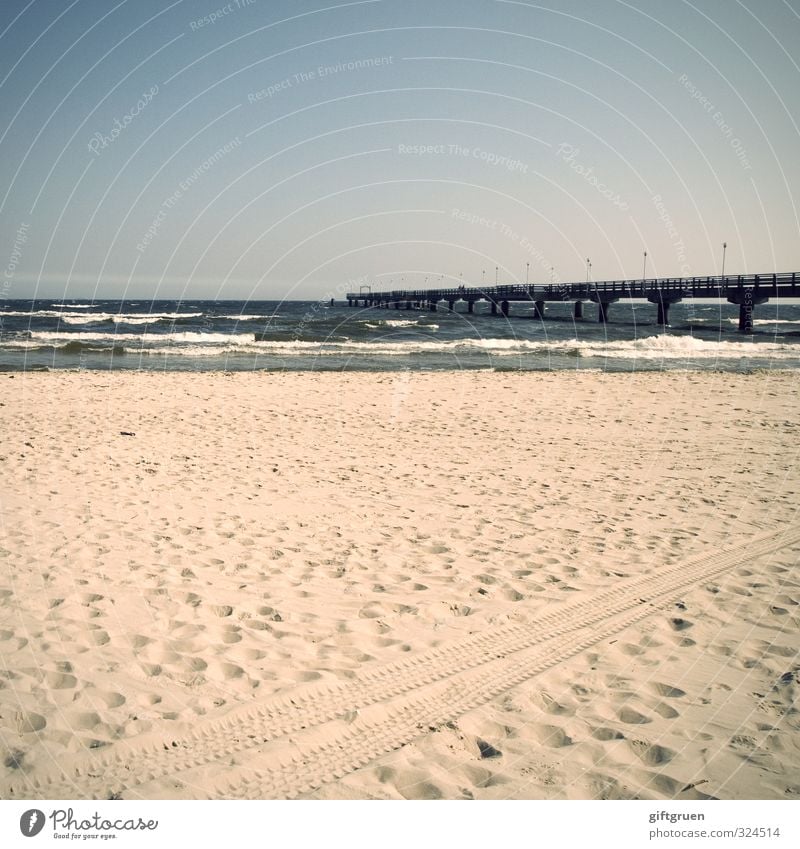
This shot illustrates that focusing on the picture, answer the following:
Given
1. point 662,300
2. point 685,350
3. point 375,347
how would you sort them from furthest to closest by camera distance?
point 662,300 < point 685,350 < point 375,347

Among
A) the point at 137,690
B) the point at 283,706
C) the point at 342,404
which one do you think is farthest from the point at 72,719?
the point at 342,404

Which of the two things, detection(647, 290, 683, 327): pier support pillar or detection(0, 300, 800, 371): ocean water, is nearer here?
detection(0, 300, 800, 371): ocean water

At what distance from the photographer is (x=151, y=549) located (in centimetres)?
585

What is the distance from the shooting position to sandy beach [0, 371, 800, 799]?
3203 millimetres

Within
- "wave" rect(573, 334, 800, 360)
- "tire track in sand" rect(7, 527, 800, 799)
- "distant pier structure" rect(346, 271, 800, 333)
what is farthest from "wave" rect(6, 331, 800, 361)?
"tire track in sand" rect(7, 527, 800, 799)

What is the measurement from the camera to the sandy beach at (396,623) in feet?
10.5

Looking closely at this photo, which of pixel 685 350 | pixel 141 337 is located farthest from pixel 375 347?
pixel 685 350

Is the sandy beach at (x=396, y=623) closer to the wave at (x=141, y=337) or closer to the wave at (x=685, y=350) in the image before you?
the wave at (x=685, y=350)

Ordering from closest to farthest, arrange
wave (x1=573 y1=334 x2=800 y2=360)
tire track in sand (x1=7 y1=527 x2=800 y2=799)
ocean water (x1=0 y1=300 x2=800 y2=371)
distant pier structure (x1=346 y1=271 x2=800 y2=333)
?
tire track in sand (x1=7 y1=527 x2=800 y2=799) → ocean water (x1=0 y1=300 x2=800 y2=371) → wave (x1=573 y1=334 x2=800 y2=360) → distant pier structure (x1=346 y1=271 x2=800 y2=333)

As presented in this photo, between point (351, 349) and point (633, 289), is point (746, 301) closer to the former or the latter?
point (633, 289)

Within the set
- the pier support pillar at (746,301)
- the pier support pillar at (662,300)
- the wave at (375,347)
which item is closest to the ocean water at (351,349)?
the wave at (375,347)

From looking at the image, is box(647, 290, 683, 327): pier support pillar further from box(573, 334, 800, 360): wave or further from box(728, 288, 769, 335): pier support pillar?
box(573, 334, 800, 360): wave

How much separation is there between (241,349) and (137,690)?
89.0 ft

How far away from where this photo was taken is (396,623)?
181 inches
